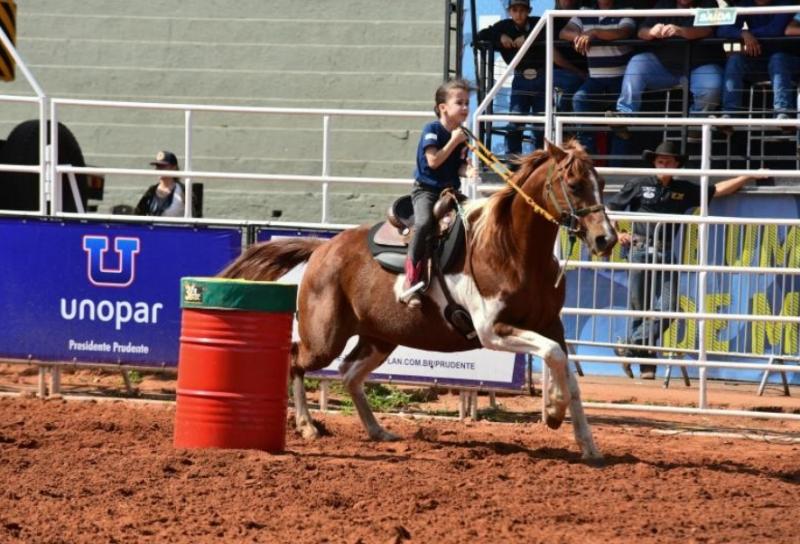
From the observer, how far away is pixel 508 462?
28.7 feet

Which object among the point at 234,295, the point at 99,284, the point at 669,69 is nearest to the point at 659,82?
the point at 669,69

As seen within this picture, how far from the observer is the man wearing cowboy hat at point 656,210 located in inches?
477

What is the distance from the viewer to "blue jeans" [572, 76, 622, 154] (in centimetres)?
1382

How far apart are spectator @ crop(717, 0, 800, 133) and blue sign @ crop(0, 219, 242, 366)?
515cm

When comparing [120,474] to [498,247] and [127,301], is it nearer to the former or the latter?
[498,247]

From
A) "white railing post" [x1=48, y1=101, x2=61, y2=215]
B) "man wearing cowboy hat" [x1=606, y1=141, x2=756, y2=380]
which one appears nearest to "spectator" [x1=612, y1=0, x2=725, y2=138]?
"man wearing cowboy hat" [x1=606, y1=141, x2=756, y2=380]

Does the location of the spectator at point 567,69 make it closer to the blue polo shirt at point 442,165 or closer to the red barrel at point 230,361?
the blue polo shirt at point 442,165

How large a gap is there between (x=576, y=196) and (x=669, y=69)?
5582mm

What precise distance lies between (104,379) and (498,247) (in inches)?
236

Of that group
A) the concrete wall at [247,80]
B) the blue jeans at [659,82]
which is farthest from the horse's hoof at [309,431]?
the concrete wall at [247,80]

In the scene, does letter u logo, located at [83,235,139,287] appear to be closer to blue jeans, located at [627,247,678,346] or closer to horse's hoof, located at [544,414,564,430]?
blue jeans, located at [627,247,678,346]

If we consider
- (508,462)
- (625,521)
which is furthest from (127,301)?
(625,521)

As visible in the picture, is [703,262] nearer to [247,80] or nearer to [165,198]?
[165,198]

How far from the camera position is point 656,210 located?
40.5ft
